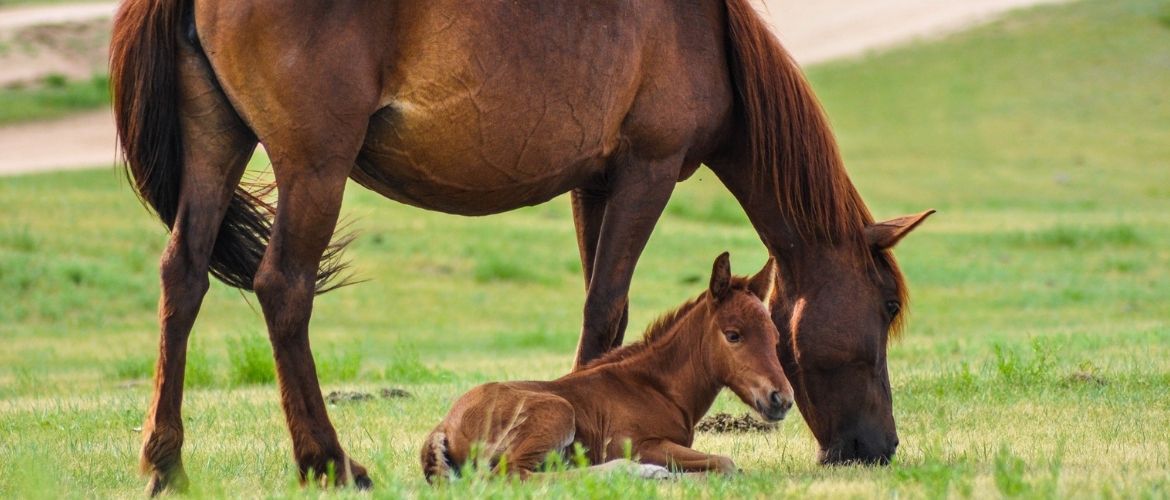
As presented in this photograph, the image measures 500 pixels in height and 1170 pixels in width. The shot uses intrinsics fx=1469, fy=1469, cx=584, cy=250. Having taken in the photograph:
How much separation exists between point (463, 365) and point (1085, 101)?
24726mm

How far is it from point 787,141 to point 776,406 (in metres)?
1.52

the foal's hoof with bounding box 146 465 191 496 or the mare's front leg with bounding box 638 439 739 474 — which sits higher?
the foal's hoof with bounding box 146 465 191 496

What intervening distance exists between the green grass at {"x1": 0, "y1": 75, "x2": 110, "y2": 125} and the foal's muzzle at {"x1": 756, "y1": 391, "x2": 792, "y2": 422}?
27.8m

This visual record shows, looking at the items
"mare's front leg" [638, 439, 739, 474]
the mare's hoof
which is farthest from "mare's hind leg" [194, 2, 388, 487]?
"mare's front leg" [638, 439, 739, 474]

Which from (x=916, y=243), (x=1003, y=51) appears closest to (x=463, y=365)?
(x=916, y=243)

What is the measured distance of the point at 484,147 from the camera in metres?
6.00

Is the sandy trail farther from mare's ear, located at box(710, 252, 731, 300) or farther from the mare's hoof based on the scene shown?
the mare's hoof

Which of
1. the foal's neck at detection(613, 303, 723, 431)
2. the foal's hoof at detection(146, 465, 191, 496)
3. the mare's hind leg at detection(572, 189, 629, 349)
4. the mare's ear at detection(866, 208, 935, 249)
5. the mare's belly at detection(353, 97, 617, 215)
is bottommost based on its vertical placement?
the foal's hoof at detection(146, 465, 191, 496)

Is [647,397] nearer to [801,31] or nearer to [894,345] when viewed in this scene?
[894,345]

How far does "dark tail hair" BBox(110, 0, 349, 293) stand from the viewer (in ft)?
18.8

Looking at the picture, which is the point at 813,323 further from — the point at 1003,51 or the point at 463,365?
the point at 1003,51

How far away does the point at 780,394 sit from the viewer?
572cm

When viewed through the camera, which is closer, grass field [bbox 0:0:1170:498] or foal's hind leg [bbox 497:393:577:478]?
foal's hind leg [bbox 497:393:577:478]

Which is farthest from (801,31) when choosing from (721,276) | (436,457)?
(436,457)
